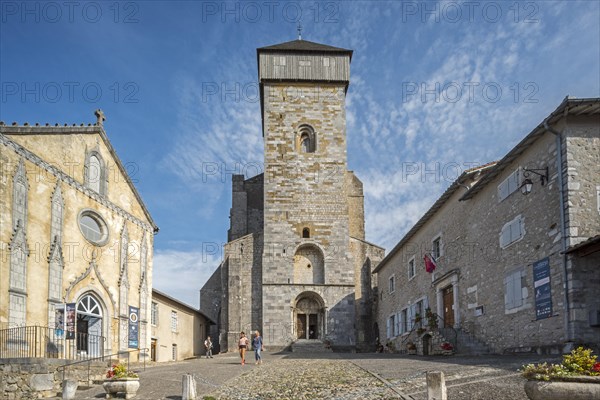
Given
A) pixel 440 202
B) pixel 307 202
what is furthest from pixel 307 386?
pixel 307 202

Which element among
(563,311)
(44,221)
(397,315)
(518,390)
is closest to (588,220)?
(563,311)

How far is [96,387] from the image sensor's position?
15672 mm

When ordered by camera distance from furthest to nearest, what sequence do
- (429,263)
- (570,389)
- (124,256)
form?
(429,263)
(124,256)
(570,389)

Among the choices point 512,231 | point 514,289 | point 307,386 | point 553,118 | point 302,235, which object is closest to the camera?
point 307,386

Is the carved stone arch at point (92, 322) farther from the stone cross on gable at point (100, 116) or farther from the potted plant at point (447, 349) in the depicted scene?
the potted plant at point (447, 349)

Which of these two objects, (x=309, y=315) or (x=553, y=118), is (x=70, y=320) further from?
(x=309, y=315)

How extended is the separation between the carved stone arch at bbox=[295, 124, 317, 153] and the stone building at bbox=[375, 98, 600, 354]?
46.9 ft

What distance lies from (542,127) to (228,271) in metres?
24.3

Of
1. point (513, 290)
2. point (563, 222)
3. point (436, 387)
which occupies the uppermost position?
point (563, 222)

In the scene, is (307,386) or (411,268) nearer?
(307,386)

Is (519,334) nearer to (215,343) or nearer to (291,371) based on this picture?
(291,371)

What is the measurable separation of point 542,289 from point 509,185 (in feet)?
12.3

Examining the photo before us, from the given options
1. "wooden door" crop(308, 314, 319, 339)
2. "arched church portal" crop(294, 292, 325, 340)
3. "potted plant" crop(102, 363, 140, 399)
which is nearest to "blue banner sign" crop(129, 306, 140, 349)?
"potted plant" crop(102, 363, 140, 399)

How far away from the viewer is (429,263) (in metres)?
26.5
